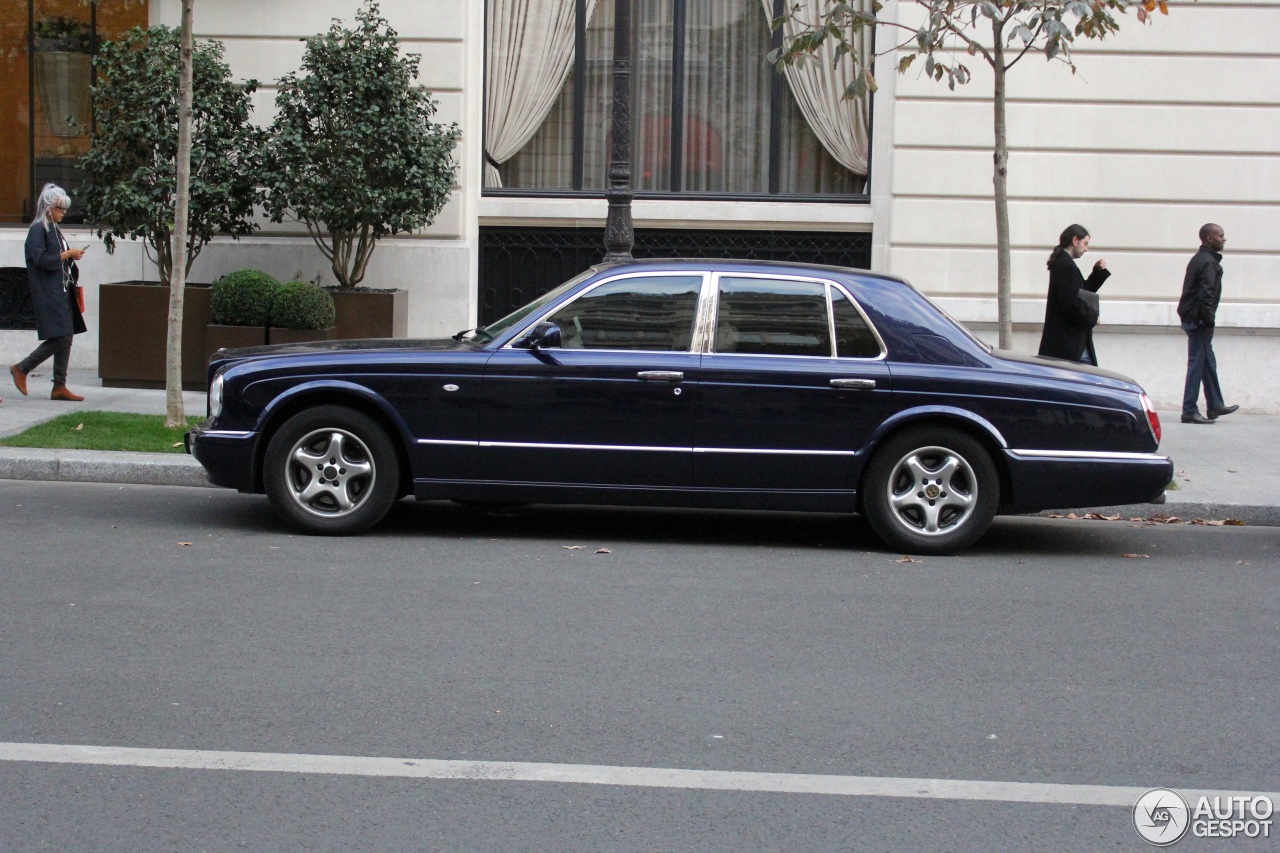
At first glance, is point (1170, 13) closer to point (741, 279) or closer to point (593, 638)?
point (741, 279)

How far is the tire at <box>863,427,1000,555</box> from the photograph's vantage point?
7.86 m

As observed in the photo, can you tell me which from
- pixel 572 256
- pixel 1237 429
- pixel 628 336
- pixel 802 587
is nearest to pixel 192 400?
pixel 572 256

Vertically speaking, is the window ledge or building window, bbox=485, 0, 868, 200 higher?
building window, bbox=485, 0, 868, 200

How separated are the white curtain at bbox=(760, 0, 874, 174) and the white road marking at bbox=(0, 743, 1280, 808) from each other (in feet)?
36.9

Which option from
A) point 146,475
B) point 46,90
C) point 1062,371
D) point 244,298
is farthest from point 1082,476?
point 46,90

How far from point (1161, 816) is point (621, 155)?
7.42 m

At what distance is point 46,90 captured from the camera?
14.8 m

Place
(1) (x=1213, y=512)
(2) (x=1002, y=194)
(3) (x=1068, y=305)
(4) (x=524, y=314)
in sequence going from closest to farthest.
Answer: (4) (x=524, y=314), (1) (x=1213, y=512), (2) (x=1002, y=194), (3) (x=1068, y=305)

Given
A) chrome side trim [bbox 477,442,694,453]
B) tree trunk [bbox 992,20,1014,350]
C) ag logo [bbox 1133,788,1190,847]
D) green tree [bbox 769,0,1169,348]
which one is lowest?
ag logo [bbox 1133,788,1190,847]

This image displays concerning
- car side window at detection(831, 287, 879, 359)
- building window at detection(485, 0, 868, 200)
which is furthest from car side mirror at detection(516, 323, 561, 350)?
building window at detection(485, 0, 868, 200)

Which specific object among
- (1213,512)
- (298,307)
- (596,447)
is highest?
(298,307)

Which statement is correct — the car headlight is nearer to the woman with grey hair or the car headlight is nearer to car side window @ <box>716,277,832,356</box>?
car side window @ <box>716,277,832,356</box>

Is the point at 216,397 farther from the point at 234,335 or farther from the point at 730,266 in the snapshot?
the point at 234,335

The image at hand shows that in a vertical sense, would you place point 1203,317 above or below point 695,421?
above
